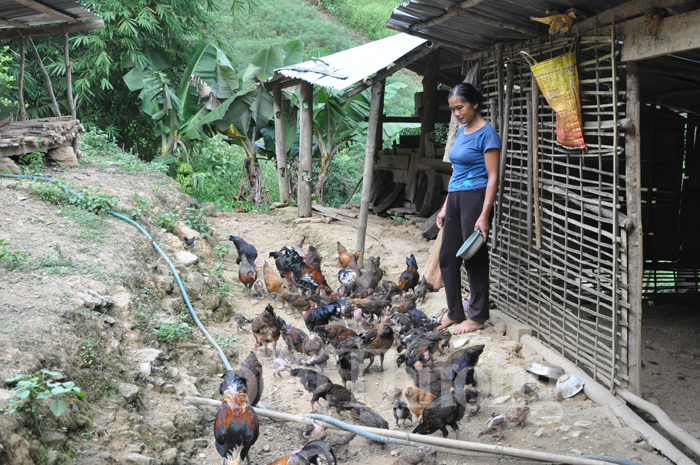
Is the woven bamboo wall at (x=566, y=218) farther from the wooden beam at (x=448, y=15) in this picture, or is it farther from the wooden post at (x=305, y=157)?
the wooden post at (x=305, y=157)

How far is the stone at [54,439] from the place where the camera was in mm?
3357

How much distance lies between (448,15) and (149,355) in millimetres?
4324

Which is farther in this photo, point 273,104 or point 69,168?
point 273,104

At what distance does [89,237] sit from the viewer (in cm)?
682

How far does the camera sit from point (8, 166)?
905 centimetres

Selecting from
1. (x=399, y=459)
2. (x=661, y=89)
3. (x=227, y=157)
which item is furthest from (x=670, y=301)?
(x=227, y=157)

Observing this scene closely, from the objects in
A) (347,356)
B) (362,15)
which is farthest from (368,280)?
(362,15)

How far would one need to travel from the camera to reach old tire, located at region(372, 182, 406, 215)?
44.4 ft

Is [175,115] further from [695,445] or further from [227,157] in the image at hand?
[695,445]

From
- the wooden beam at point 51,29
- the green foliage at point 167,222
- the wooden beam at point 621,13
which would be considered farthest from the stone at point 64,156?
the wooden beam at point 621,13

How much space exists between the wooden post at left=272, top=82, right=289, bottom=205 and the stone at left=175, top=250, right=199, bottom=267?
21.9ft

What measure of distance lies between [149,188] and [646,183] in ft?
27.7

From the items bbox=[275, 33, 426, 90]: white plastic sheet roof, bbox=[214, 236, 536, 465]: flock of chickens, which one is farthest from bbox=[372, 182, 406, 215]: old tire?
bbox=[214, 236, 536, 465]: flock of chickens

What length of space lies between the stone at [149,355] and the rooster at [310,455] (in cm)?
179
